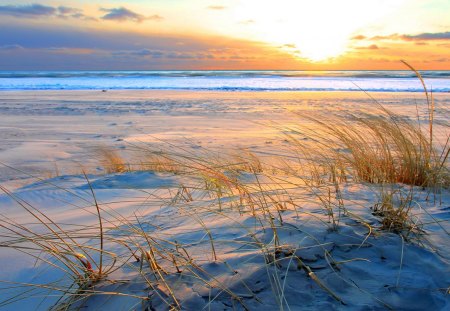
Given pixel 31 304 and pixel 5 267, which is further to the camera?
pixel 5 267

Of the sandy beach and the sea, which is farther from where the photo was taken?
the sea

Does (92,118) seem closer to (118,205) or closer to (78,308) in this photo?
(118,205)

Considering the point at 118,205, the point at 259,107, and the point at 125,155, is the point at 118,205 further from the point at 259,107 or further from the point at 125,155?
the point at 259,107

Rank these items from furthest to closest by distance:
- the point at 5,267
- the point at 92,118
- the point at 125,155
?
the point at 92,118 → the point at 125,155 → the point at 5,267

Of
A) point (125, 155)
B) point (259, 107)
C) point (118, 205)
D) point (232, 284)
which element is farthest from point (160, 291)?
point (259, 107)

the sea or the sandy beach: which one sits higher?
the sea

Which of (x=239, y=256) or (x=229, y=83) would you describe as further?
(x=229, y=83)

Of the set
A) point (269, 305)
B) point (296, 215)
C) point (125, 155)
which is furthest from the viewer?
point (125, 155)

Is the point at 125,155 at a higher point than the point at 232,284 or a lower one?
lower

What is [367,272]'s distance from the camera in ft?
4.05

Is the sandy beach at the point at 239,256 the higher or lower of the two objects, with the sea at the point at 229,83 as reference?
lower

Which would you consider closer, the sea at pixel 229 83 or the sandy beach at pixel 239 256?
the sandy beach at pixel 239 256

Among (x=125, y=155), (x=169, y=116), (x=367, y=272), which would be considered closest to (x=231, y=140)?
(x=125, y=155)

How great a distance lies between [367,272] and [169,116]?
751 cm
